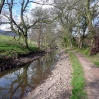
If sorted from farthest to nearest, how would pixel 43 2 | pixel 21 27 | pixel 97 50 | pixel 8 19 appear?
pixel 21 27, pixel 8 19, pixel 97 50, pixel 43 2

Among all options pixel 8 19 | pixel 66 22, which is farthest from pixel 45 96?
pixel 66 22

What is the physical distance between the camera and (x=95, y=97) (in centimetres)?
771

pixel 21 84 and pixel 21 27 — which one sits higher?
pixel 21 27

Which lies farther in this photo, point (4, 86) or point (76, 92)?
point (4, 86)

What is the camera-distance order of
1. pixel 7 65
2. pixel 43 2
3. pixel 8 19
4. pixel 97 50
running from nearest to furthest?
Result: pixel 7 65 < pixel 43 2 < pixel 97 50 < pixel 8 19

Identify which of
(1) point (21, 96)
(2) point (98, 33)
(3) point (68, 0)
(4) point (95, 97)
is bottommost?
(1) point (21, 96)

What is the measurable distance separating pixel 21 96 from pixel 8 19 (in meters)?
22.1

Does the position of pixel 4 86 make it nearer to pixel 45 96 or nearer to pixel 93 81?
pixel 45 96

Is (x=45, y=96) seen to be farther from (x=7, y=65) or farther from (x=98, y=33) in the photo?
(x=98, y=33)

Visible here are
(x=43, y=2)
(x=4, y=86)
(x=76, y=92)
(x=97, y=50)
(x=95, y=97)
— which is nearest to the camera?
(x=95, y=97)

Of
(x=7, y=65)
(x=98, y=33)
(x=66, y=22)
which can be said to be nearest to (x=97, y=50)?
(x=98, y=33)

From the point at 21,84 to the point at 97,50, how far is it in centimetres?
1357

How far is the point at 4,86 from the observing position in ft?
40.4

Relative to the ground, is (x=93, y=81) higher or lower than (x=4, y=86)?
higher
